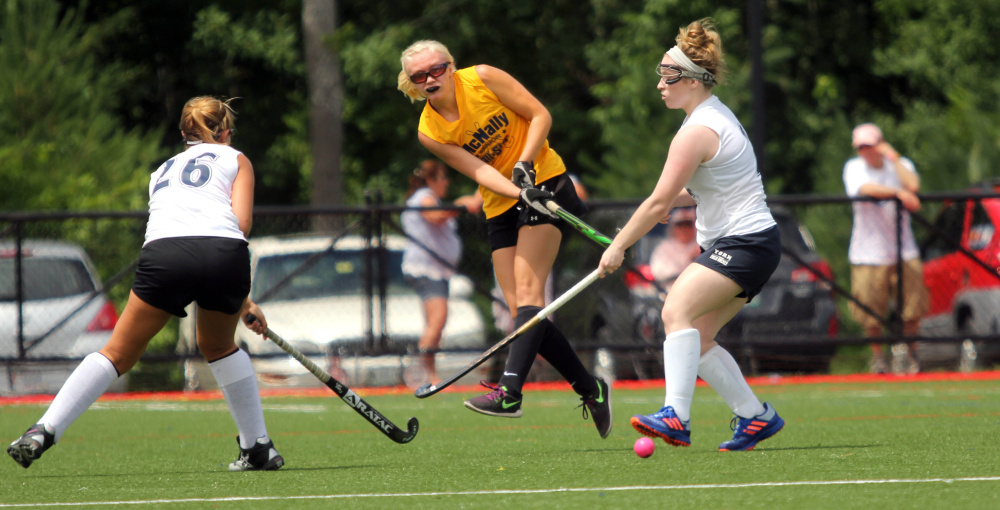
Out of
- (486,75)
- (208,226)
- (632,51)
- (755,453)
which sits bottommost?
(755,453)

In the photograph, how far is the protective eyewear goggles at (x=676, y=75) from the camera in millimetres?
5340

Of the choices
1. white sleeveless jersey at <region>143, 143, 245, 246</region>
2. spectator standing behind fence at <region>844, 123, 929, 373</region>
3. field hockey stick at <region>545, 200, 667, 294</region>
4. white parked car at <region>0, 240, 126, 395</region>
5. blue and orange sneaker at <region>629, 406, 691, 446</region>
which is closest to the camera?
blue and orange sneaker at <region>629, 406, 691, 446</region>

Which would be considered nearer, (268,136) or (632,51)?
(632,51)

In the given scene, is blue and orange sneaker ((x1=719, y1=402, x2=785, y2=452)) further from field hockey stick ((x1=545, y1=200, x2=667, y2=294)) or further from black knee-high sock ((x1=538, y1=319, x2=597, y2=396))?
field hockey stick ((x1=545, y1=200, x2=667, y2=294))

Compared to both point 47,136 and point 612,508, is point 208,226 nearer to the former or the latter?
point 612,508

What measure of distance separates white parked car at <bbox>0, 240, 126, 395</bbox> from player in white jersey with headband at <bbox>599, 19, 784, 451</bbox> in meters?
6.88

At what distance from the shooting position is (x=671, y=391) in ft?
17.3

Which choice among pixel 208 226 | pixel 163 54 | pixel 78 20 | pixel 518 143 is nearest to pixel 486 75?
pixel 518 143

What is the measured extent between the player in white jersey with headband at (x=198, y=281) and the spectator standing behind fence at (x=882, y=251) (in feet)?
22.5

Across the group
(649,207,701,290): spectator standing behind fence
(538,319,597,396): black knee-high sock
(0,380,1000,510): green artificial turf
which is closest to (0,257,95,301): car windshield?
(0,380,1000,510): green artificial turf

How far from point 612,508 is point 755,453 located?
164 centimetres

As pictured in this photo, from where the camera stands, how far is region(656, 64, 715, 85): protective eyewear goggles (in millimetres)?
5340

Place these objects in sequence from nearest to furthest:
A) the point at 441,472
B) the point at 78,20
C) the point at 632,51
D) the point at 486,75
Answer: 1. the point at 441,472
2. the point at 486,75
3. the point at 78,20
4. the point at 632,51

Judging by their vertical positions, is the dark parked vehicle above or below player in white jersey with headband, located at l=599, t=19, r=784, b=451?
below
